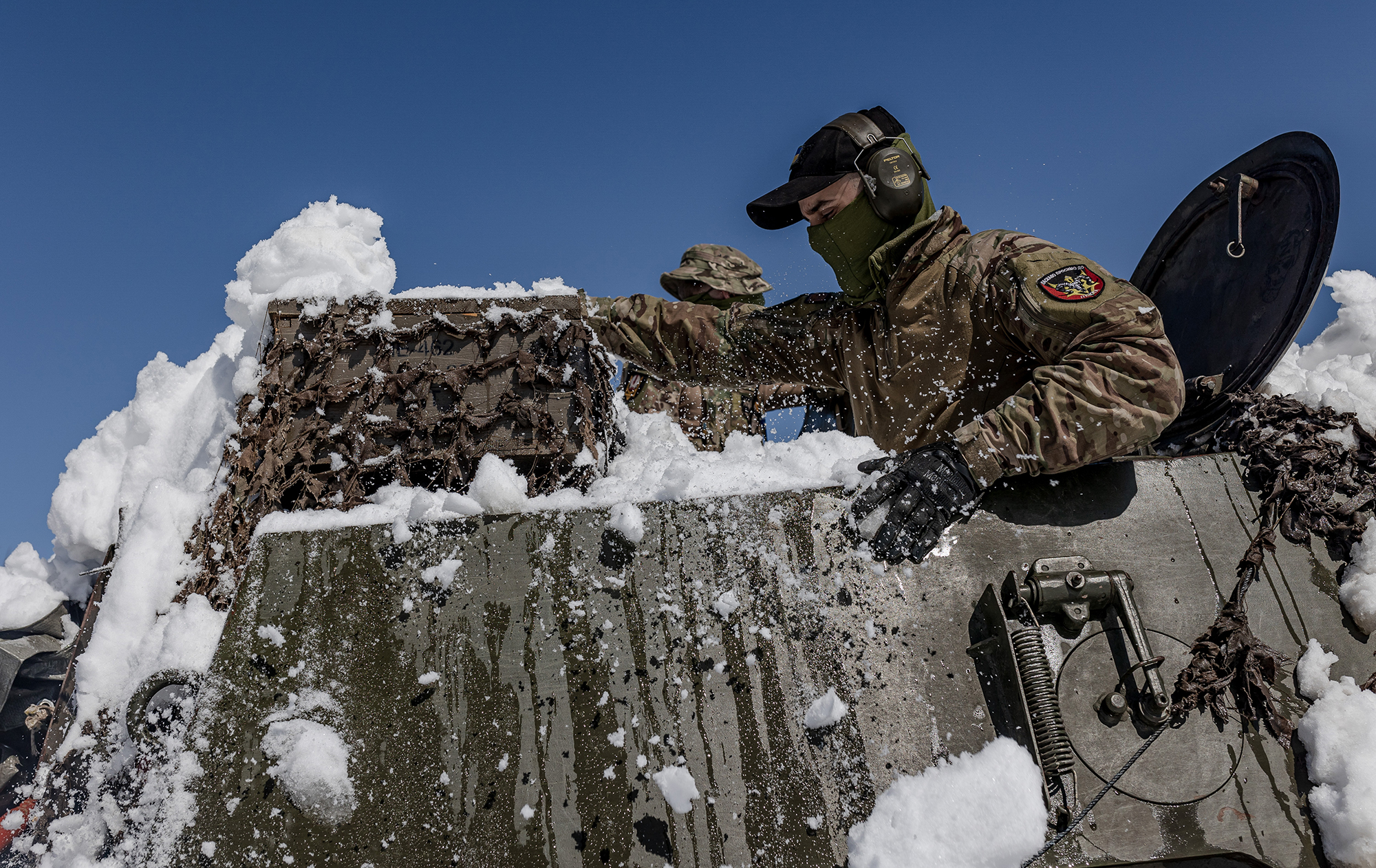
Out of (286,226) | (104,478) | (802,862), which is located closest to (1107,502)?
(802,862)

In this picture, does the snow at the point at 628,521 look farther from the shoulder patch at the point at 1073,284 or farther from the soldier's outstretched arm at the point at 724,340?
the shoulder patch at the point at 1073,284

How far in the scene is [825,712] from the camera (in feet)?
6.50

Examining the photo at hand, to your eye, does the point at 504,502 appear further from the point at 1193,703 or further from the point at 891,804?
the point at 1193,703

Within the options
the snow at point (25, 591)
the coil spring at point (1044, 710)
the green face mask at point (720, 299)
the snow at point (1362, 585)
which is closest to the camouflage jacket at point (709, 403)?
the green face mask at point (720, 299)

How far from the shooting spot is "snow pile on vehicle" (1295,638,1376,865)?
6.52 feet

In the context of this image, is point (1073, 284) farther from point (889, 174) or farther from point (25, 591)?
point (25, 591)

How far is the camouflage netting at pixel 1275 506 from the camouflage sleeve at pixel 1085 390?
51 centimetres

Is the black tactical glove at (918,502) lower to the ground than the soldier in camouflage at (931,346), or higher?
lower

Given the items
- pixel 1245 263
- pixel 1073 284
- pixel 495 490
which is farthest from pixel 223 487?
pixel 1245 263

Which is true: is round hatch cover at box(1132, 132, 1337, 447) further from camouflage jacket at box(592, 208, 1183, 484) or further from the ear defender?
the ear defender

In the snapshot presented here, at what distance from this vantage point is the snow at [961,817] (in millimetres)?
1836

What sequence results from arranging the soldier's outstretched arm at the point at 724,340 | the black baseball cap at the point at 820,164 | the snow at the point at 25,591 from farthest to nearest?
1. the snow at the point at 25,591
2. the soldier's outstretched arm at the point at 724,340
3. the black baseball cap at the point at 820,164

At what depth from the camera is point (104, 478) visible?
20.5 ft

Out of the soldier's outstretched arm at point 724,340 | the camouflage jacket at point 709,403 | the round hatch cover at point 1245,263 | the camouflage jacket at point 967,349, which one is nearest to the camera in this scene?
the camouflage jacket at point 967,349
